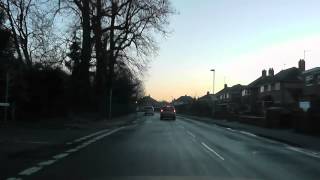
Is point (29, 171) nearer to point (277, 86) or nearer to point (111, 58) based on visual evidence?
point (111, 58)

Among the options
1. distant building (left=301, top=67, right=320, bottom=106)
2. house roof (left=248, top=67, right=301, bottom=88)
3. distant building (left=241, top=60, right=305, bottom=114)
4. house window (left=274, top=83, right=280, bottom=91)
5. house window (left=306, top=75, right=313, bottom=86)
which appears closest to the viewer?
distant building (left=301, top=67, right=320, bottom=106)

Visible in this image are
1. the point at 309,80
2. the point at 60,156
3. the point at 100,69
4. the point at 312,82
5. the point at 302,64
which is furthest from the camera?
the point at 302,64

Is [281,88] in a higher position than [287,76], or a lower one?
lower

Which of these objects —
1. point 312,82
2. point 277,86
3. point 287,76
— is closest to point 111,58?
point 312,82

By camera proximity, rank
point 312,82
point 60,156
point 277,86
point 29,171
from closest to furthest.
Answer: point 29,171
point 60,156
point 312,82
point 277,86

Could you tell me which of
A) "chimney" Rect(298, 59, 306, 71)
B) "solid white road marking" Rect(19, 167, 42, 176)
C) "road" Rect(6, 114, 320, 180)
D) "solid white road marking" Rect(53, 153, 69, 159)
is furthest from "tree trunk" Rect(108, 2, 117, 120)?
"chimney" Rect(298, 59, 306, 71)

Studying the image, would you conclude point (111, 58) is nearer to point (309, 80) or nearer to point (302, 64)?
point (309, 80)

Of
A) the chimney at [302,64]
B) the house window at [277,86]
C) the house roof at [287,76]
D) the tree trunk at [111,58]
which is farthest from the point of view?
A: the chimney at [302,64]

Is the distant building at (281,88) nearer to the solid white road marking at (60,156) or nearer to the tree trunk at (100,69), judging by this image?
the tree trunk at (100,69)

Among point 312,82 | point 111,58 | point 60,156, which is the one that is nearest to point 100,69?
point 111,58

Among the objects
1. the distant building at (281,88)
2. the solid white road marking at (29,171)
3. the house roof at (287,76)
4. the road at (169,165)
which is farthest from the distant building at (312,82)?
the solid white road marking at (29,171)

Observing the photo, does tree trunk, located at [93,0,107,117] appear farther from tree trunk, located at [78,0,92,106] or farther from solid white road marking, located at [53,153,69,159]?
solid white road marking, located at [53,153,69,159]

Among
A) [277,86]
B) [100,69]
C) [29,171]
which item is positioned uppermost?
[277,86]

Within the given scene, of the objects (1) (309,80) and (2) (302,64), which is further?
(2) (302,64)
